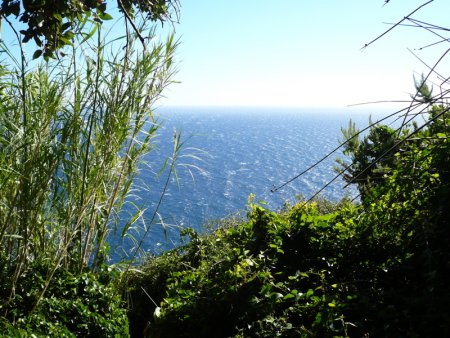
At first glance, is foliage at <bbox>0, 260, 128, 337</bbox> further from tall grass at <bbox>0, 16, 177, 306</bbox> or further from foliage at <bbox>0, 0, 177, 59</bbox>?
foliage at <bbox>0, 0, 177, 59</bbox>

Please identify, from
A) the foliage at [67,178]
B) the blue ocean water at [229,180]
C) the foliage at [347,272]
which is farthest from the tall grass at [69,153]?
the blue ocean water at [229,180]

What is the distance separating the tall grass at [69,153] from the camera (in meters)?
2.22

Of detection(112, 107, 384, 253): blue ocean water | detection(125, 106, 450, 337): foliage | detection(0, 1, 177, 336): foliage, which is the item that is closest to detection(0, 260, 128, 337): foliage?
detection(0, 1, 177, 336): foliage

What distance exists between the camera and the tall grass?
222cm

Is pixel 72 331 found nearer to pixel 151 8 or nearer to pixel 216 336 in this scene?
pixel 216 336

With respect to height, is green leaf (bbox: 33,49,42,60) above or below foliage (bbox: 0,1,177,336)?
above

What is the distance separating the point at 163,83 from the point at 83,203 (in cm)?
103

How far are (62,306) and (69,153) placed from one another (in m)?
0.89

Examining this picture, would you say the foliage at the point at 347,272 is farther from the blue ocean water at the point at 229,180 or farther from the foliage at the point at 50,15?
the blue ocean water at the point at 229,180

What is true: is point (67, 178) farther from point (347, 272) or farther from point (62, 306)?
point (347, 272)

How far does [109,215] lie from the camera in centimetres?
262

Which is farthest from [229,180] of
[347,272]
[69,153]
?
[347,272]

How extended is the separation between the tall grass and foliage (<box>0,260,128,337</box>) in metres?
0.08

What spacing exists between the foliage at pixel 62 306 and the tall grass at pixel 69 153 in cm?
8
